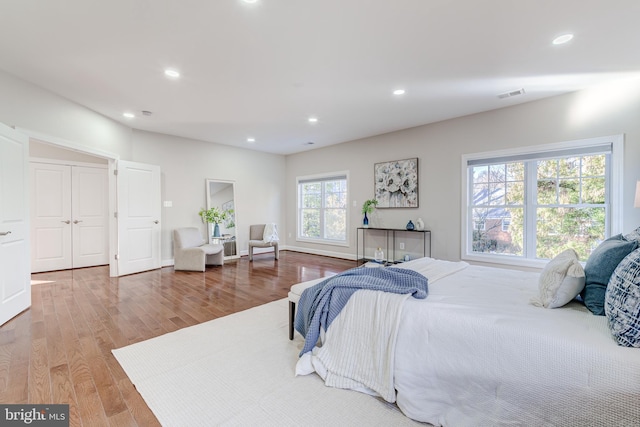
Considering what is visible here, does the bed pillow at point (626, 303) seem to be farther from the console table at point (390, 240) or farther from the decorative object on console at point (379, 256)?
the decorative object on console at point (379, 256)

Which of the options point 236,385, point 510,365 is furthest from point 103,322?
point 510,365

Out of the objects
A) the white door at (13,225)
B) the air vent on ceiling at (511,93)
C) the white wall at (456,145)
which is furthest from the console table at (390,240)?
the white door at (13,225)

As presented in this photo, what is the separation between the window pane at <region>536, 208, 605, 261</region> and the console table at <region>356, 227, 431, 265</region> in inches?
62.1

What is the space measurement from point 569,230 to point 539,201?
0.52 metres

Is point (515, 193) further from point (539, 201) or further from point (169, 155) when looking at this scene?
point (169, 155)

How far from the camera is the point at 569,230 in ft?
12.3

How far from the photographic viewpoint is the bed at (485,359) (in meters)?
1.15

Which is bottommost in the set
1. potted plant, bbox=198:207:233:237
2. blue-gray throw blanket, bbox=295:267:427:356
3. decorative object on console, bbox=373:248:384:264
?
decorative object on console, bbox=373:248:384:264

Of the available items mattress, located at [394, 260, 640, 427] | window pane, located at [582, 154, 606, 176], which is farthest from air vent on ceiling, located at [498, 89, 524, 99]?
mattress, located at [394, 260, 640, 427]

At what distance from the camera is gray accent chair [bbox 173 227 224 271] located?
5.03 meters

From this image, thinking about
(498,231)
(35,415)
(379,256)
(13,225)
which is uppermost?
(13,225)

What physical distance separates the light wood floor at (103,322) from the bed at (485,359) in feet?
4.21

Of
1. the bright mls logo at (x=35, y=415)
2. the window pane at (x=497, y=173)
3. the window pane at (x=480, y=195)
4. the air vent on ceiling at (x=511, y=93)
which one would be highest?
the air vent on ceiling at (x=511, y=93)

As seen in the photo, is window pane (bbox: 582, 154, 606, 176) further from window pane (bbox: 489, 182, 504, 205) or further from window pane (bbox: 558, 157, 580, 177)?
window pane (bbox: 489, 182, 504, 205)
